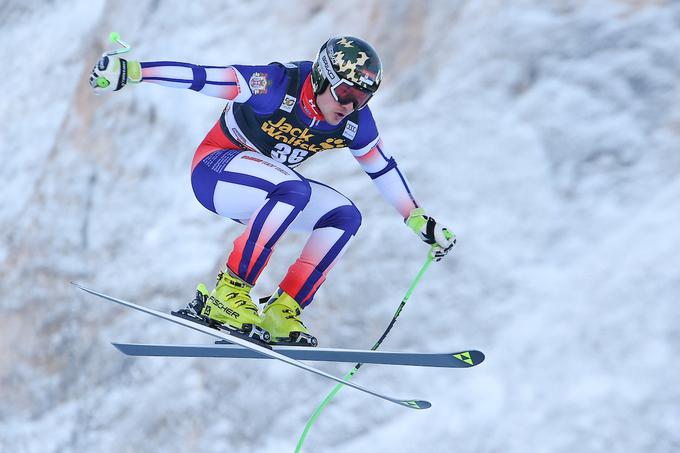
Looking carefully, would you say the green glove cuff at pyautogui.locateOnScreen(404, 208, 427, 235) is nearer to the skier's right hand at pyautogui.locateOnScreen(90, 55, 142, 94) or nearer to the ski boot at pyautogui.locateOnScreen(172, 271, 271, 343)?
the ski boot at pyautogui.locateOnScreen(172, 271, 271, 343)

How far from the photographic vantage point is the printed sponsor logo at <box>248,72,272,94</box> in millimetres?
6379

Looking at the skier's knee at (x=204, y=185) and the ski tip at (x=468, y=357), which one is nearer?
the ski tip at (x=468, y=357)

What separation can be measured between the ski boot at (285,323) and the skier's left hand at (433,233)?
935 millimetres

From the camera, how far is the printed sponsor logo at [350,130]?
671cm

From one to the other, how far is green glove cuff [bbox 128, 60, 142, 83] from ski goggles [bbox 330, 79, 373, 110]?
1.09 meters

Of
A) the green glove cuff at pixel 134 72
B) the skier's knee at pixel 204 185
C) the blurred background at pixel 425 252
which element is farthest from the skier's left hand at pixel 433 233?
the blurred background at pixel 425 252

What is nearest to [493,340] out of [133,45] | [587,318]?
[587,318]

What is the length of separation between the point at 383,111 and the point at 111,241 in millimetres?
4404

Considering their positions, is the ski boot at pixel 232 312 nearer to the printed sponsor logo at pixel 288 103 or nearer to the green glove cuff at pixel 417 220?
the printed sponsor logo at pixel 288 103

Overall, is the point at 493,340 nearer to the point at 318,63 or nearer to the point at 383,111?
the point at 383,111

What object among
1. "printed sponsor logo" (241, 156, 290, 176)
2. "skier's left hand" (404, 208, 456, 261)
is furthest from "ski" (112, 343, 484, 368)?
"printed sponsor logo" (241, 156, 290, 176)

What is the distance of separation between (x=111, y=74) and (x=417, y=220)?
7.32ft

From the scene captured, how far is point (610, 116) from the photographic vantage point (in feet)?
33.3

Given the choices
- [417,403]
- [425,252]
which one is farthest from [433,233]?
[425,252]
